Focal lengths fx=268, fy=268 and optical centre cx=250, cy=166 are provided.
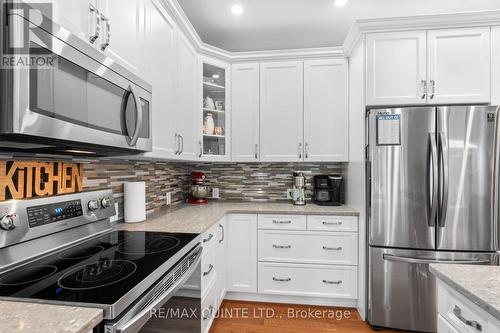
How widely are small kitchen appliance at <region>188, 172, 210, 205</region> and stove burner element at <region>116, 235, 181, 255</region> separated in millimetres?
1358

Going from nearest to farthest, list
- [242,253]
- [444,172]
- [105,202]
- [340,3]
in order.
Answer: [105,202] < [444,172] < [340,3] < [242,253]

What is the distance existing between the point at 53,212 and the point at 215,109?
1.84 metres

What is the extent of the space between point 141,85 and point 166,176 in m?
1.33

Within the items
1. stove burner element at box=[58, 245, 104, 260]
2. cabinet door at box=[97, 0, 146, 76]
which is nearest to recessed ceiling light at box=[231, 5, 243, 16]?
cabinet door at box=[97, 0, 146, 76]

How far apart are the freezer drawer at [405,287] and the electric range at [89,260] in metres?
1.48

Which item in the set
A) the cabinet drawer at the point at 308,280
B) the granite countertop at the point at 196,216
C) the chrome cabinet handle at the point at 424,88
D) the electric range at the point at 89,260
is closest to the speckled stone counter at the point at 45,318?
the electric range at the point at 89,260

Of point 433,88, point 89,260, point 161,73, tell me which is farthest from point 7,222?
point 433,88

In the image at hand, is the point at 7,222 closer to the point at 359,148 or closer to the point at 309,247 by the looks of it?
the point at 309,247

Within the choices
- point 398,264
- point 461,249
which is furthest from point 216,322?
point 461,249

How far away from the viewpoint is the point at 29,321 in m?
0.65

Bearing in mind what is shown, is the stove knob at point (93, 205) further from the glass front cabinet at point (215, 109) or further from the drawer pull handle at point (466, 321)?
the drawer pull handle at point (466, 321)

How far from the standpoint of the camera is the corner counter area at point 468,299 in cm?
75

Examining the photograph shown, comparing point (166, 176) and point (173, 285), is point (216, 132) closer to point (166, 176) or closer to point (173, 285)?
point (166, 176)

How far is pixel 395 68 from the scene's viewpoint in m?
2.15
